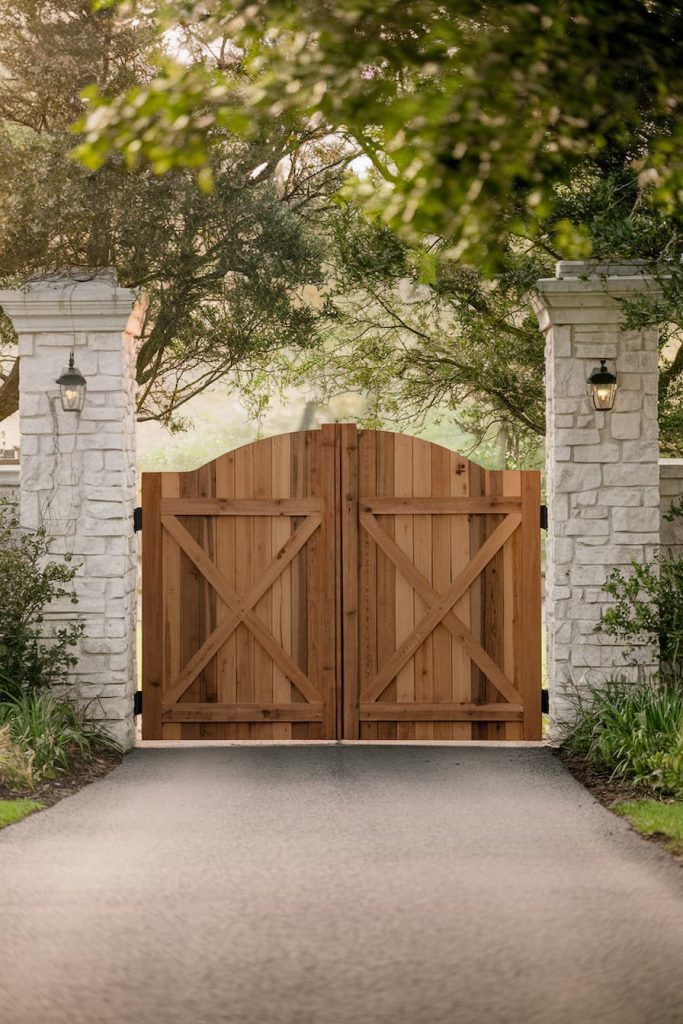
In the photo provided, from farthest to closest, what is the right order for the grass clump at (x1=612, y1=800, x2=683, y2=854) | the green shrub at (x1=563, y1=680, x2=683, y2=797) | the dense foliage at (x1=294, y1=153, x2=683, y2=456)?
the dense foliage at (x1=294, y1=153, x2=683, y2=456) → the green shrub at (x1=563, y1=680, x2=683, y2=797) → the grass clump at (x1=612, y1=800, x2=683, y2=854)

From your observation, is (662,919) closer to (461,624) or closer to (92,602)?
(461,624)

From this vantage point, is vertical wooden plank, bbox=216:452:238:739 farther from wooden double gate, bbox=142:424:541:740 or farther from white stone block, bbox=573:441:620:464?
white stone block, bbox=573:441:620:464

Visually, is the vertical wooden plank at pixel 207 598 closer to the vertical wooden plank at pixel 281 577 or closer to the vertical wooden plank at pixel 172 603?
the vertical wooden plank at pixel 172 603

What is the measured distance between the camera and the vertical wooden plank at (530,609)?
7.59 metres

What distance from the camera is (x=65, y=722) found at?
7340mm

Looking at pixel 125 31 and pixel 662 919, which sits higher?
pixel 125 31

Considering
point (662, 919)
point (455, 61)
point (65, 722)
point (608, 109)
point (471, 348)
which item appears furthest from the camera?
point (471, 348)

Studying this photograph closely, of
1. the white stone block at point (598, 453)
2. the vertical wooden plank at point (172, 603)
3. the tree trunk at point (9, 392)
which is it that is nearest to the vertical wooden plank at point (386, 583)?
the white stone block at point (598, 453)

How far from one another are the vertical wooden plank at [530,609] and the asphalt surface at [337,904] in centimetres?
73

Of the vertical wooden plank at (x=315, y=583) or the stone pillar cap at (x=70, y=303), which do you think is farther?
the vertical wooden plank at (x=315, y=583)

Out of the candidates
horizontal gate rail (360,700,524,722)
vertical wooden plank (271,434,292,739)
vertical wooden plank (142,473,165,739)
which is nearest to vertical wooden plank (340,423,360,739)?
horizontal gate rail (360,700,524,722)

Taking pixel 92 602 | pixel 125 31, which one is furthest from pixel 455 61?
pixel 125 31

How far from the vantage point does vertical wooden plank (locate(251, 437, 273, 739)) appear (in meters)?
7.70

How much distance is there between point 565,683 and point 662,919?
3.23 m
